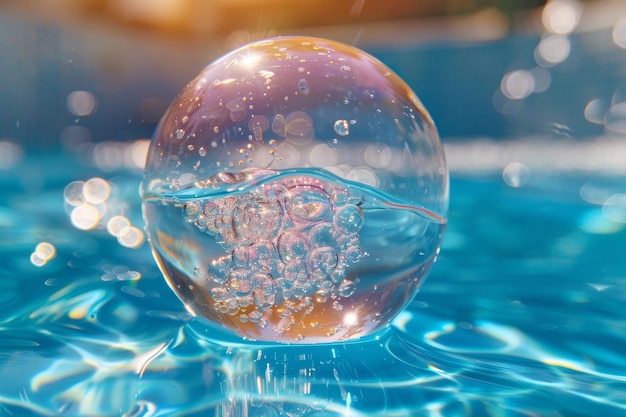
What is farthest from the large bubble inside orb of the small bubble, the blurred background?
the blurred background

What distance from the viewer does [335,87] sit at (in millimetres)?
1013

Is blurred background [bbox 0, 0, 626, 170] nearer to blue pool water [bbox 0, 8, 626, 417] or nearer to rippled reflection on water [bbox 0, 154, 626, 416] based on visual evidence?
blue pool water [bbox 0, 8, 626, 417]

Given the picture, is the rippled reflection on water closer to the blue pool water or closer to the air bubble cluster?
the blue pool water

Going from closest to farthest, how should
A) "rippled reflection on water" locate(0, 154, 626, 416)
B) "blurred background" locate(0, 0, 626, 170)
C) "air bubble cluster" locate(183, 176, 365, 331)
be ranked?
"rippled reflection on water" locate(0, 154, 626, 416), "air bubble cluster" locate(183, 176, 365, 331), "blurred background" locate(0, 0, 626, 170)

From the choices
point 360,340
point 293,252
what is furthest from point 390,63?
point 293,252

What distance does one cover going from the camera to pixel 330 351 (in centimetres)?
102

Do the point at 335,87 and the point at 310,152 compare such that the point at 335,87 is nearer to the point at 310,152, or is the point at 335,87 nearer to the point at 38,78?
the point at 310,152

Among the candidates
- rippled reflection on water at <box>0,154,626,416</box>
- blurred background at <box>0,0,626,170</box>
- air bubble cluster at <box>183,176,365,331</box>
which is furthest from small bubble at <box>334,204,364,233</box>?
blurred background at <box>0,0,626,170</box>

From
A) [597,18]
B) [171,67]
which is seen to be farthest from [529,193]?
[171,67]

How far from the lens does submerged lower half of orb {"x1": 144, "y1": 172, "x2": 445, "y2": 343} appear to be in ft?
3.12

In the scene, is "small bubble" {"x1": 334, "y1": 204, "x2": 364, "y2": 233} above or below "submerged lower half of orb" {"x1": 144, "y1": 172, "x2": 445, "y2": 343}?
above

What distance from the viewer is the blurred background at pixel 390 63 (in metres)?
5.71

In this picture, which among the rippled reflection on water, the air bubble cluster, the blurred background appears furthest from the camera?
the blurred background

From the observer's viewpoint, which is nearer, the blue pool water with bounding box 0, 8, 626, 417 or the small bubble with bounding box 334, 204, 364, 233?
the blue pool water with bounding box 0, 8, 626, 417
